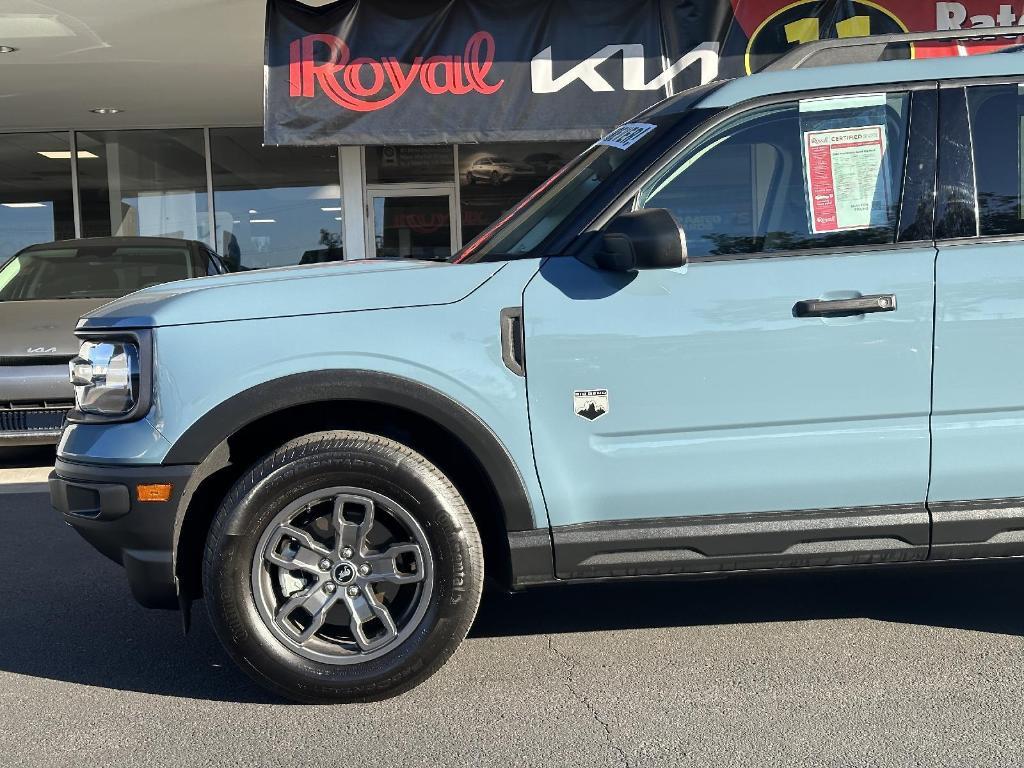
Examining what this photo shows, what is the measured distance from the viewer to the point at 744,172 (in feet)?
10.9

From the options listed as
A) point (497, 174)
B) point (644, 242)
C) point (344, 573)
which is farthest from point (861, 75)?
point (497, 174)

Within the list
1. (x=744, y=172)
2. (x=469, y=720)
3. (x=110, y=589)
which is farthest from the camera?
(x=110, y=589)

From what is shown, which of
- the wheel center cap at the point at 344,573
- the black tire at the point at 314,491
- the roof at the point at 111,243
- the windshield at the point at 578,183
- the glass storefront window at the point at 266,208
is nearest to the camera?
the black tire at the point at 314,491

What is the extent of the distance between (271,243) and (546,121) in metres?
6.46

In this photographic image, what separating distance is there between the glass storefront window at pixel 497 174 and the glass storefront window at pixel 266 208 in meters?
1.89

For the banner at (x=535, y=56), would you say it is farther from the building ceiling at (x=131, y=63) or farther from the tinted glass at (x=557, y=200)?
the tinted glass at (x=557, y=200)

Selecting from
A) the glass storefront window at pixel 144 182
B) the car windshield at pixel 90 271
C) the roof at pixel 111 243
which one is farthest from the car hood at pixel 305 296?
the glass storefront window at pixel 144 182

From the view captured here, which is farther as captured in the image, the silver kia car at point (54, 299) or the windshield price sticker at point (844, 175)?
the silver kia car at point (54, 299)

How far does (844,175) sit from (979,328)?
2.12 feet

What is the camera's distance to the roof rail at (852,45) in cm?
348

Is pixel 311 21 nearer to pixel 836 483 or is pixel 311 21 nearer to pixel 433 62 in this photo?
pixel 433 62

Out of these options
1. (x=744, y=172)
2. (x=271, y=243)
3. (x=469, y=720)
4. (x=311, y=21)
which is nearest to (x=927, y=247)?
(x=744, y=172)

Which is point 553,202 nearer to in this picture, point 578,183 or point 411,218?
point 578,183

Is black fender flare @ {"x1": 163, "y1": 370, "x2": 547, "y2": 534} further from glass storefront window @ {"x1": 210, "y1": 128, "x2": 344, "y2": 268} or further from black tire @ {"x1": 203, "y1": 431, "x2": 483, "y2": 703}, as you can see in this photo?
glass storefront window @ {"x1": 210, "y1": 128, "x2": 344, "y2": 268}
